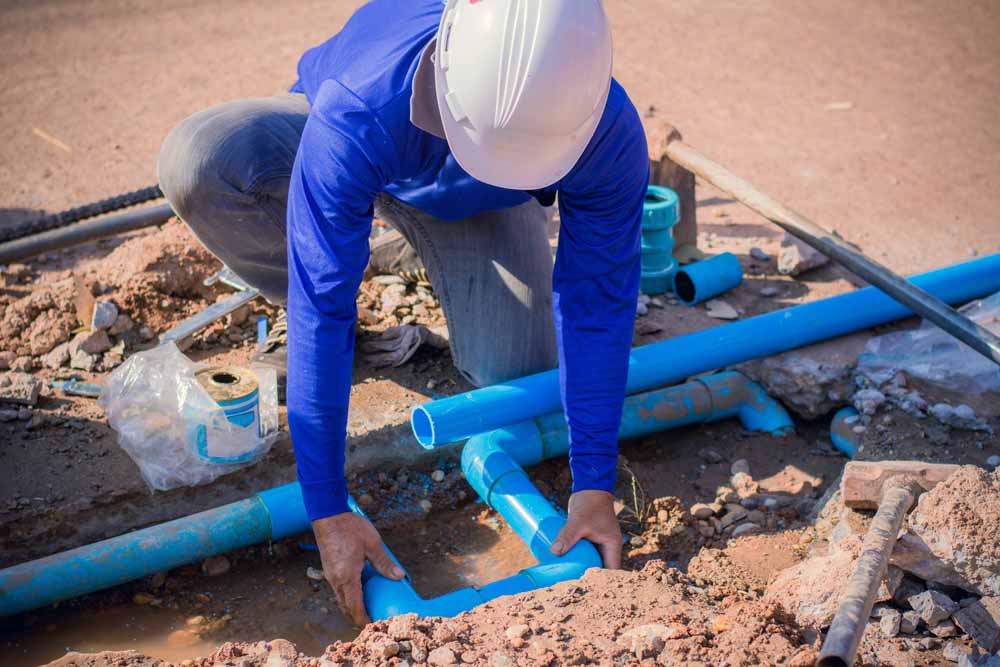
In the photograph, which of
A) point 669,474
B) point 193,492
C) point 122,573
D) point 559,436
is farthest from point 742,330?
point 122,573

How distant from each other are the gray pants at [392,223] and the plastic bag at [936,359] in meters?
1.22

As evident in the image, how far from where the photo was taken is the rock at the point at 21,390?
10.5 ft

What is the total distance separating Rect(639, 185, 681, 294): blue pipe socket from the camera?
402 cm

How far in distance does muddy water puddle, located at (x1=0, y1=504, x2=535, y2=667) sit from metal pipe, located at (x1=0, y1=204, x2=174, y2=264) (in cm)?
172

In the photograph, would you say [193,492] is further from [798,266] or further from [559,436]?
[798,266]

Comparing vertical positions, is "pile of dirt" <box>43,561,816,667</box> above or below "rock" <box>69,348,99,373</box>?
below

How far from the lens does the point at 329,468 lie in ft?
8.10

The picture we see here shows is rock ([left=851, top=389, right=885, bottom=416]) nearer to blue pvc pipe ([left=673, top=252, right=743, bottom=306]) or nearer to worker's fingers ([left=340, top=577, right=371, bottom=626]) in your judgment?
blue pvc pipe ([left=673, top=252, right=743, bottom=306])

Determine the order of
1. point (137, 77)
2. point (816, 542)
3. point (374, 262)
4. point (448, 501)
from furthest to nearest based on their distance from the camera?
point (137, 77), point (374, 262), point (448, 501), point (816, 542)

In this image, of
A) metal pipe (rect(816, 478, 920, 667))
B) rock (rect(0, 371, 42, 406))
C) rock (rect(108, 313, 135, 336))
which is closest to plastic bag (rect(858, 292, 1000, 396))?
metal pipe (rect(816, 478, 920, 667))

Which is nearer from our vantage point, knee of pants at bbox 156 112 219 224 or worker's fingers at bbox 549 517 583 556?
worker's fingers at bbox 549 517 583 556

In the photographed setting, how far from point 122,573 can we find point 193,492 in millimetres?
433

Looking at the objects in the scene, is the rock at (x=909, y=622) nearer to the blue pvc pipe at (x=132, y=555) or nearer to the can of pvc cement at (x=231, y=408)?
the blue pvc pipe at (x=132, y=555)

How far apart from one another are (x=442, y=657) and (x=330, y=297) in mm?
913
